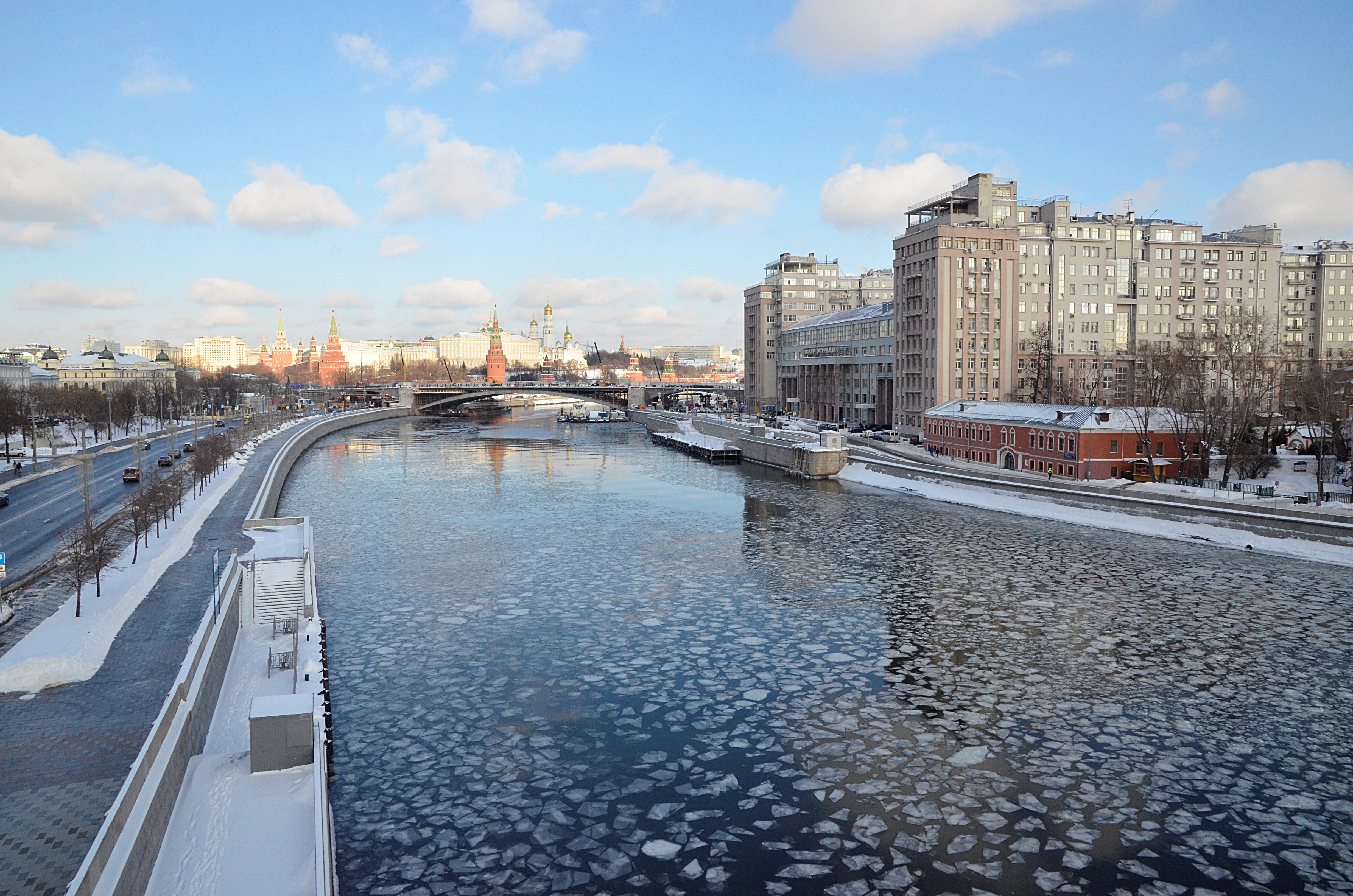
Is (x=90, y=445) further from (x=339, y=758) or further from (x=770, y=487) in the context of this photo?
(x=339, y=758)

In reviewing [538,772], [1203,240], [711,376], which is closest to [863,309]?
[1203,240]

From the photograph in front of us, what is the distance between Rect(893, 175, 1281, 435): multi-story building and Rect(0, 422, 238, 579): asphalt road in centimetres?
4653

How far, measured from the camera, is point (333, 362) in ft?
521

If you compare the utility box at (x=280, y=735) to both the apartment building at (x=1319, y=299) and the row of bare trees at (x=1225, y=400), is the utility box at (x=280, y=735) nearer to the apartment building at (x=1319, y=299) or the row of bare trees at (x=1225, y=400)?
the row of bare trees at (x=1225, y=400)

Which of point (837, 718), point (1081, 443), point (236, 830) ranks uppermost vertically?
point (1081, 443)

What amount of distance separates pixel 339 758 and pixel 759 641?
8656 mm

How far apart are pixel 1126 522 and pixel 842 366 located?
46571mm

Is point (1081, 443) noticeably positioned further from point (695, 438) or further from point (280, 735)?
point (280, 735)

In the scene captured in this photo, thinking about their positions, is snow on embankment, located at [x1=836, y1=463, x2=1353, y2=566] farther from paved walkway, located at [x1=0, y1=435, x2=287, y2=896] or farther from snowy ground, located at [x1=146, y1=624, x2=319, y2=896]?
paved walkway, located at [x1=0, y1=435, x2=287, y2=896]

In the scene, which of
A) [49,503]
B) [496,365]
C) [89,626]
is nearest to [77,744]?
[89,626]

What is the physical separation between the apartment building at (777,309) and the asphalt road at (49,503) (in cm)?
6268

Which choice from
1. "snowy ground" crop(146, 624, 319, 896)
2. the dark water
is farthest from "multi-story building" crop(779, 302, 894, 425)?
"snowy ground" crop(146, 624, 319, 896)

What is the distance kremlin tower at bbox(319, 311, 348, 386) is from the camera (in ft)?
511

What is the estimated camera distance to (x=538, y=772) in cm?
1204
